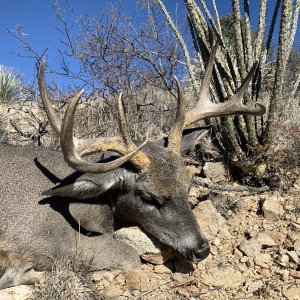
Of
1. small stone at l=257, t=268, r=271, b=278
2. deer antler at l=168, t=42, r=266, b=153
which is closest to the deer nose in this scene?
small stone at l=257, t=268, r=271, b=278

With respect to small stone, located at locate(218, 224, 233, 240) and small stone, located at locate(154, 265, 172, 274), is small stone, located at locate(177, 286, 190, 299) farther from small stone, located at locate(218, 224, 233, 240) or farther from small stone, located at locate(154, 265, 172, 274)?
small stone, located at locate(218, 224, 233, 240)

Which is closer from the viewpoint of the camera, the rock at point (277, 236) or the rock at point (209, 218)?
the rock at point (277, 236)

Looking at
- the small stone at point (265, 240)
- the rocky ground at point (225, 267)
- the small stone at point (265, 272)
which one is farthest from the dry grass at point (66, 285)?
the small stone at point (265, 240)

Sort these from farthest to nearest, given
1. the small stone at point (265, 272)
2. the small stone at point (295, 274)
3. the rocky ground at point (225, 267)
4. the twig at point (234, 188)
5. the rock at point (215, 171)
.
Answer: the rock at point (215, 171), the twig at point (234, 188), the small stone at point (265, 272), the small stone at point (295, 274), the rocky ground at point (225, 267)

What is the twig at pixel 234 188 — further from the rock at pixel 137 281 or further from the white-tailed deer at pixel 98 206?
the rock at pixel 137 281

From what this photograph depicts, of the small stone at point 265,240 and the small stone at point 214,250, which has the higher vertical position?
the small stone at point 265,240

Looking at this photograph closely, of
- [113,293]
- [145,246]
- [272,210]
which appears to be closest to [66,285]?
[113,293]

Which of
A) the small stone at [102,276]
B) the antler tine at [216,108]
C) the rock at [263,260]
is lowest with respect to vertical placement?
the small stone at [102,276]

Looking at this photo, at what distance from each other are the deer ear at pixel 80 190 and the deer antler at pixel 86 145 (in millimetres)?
280

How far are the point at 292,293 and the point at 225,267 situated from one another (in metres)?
0.69

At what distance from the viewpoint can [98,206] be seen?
15.4 feet

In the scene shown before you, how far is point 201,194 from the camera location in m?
5.84

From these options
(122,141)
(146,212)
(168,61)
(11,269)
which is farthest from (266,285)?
(168,61)

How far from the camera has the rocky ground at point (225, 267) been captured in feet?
13.0
